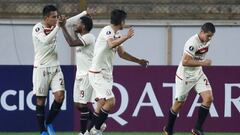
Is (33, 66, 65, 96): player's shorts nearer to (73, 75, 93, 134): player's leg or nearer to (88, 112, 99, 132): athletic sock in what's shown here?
(73, 75, 93, 134): player's leg

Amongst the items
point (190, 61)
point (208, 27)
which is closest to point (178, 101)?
point (190, 61)

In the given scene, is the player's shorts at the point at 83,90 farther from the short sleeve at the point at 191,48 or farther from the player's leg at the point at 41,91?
the short sleeve at the point at 191,48

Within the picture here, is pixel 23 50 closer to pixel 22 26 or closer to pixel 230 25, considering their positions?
pixel 22 26

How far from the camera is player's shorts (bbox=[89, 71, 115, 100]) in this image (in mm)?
14578

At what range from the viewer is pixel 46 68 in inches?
598

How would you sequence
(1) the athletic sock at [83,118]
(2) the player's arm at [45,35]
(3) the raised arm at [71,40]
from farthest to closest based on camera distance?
(1) the athletic sock at [83,118] → (3) the raised arm at [71,40] → (2) the player's arm at [45,35]

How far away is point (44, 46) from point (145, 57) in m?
4.46

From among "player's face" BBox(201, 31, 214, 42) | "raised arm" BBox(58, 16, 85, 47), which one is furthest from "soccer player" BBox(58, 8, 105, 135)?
"player's face" BBox(201, 31, 214, 42)

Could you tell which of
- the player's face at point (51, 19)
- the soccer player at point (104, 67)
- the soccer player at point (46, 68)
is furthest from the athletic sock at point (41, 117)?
the player's face at point (51, 19)

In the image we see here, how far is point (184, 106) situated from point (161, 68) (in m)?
0.78

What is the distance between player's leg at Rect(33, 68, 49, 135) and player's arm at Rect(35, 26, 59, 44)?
50 centimetres

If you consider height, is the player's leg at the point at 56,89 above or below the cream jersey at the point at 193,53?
below

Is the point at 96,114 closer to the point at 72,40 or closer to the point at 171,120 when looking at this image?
the point at 72,40

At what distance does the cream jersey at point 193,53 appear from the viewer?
49.7 ft
